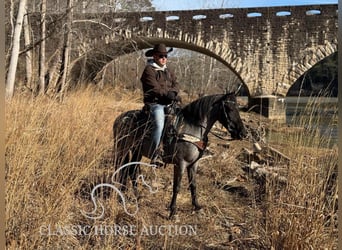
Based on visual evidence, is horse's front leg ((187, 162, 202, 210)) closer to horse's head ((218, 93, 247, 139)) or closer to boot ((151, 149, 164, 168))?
boot ((151, 149, 164, 168))

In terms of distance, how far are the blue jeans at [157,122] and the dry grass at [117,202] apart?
0.71ft

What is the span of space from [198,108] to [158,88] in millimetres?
297

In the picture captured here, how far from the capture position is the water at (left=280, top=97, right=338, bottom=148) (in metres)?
2.10

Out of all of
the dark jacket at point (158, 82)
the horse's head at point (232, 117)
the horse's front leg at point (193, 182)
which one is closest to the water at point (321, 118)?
the horse's head at point (232, 117)

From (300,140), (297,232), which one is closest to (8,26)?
(300,140)

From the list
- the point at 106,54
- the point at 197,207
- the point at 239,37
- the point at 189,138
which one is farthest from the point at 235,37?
the point at 197,207

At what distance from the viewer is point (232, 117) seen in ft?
7.02

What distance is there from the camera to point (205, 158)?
96.0 inches

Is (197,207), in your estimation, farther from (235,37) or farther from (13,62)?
(235,37)

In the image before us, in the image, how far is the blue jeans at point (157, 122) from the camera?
2252 millimetres

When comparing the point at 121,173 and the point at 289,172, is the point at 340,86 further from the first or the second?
the point at 121,173

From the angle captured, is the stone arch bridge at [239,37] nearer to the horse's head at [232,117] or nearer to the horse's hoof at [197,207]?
the horse's head at [232,117]

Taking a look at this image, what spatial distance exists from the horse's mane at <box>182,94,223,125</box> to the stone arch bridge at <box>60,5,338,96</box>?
84 centimetres

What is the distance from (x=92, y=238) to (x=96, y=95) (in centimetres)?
113
